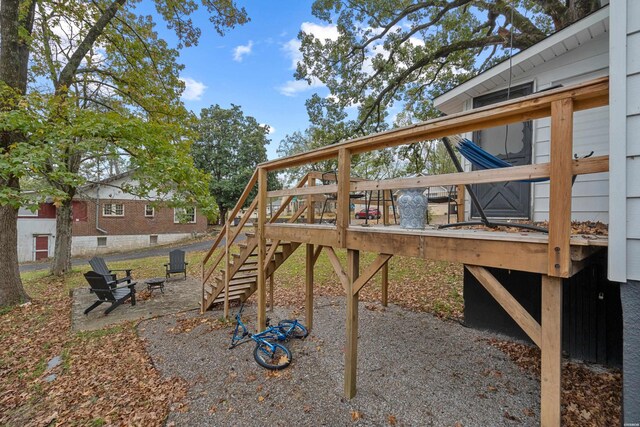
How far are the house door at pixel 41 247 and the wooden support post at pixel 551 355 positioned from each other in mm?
25555

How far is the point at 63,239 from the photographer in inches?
417

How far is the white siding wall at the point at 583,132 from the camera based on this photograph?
3.90 m

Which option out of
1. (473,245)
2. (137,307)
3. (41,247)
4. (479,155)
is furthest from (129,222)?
(473,245)

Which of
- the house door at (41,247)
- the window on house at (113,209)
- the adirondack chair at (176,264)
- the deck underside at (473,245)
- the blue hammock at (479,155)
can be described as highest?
the blue hammock at (479,155)

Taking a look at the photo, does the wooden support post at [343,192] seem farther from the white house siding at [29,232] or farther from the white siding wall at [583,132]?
the white house siding at [29,232]

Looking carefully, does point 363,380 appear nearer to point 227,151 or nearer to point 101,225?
point 101,225

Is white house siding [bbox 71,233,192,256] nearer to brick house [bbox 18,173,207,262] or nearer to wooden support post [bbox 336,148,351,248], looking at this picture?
brick house [bbox 18,173,207,262]

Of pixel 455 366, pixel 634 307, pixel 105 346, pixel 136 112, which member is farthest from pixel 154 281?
pixel 634 307

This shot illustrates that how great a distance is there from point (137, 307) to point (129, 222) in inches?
625

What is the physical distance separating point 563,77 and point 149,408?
7.29 m

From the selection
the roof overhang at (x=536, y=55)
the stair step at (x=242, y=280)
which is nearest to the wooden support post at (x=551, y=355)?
the roof overhang at (x=536, y=55)

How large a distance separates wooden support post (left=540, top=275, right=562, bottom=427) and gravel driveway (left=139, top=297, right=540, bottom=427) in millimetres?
1204

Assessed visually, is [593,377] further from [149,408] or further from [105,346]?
[105,346]

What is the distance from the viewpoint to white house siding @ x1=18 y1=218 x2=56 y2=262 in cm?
1797
